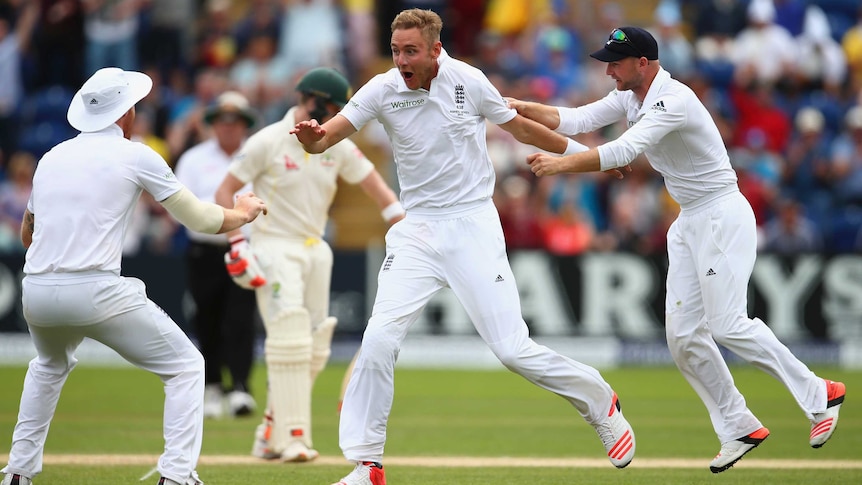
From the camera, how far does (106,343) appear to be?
6484 millimetres

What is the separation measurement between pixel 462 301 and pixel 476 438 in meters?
2.94

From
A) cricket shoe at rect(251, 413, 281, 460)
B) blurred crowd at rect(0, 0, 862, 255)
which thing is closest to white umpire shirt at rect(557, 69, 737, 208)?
cricket shoe at rect(251, 413, 281, 460)

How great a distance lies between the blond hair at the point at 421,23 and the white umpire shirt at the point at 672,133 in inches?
46.2

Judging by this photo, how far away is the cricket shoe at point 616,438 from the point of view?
7.26 m

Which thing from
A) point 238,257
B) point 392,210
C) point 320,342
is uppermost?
point 392,210

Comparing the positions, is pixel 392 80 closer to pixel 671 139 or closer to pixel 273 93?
pixel 671 139

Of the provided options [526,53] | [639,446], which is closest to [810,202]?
[526,53]

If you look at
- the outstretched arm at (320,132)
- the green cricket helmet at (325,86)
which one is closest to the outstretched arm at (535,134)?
the outstretched arm at (320,132)

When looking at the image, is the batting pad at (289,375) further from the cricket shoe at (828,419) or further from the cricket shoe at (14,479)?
the cricket shoe at (828,419)

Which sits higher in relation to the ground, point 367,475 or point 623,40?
point 623,40

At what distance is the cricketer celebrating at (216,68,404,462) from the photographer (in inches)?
335

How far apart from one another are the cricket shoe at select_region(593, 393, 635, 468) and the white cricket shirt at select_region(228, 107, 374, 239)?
2.67 metres

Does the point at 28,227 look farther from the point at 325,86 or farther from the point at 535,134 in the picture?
the point at 535,134

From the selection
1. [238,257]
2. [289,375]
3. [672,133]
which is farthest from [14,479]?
[672,133]
